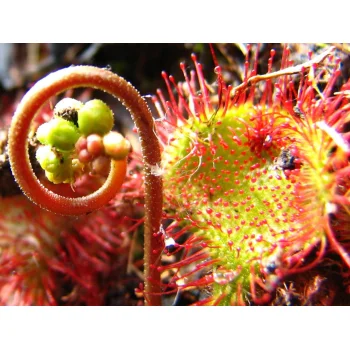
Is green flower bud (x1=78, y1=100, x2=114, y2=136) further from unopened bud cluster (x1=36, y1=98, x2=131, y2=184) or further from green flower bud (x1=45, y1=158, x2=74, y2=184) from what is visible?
green flower bud (x1=45, y1=158, x2=74, y2=184)

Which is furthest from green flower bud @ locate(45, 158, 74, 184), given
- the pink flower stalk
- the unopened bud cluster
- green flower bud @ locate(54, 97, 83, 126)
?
the pink flower stalk

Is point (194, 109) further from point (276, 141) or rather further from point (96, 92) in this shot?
point (96, 92)

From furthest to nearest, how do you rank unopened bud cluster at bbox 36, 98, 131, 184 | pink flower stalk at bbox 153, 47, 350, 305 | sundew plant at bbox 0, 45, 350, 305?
pink flower stalk at bbox 153, 47, 350, 305 → sundew plant at bbox 0, 45, 350, 305 → unopened bud cluster at bbox 36, 98, 131, 184

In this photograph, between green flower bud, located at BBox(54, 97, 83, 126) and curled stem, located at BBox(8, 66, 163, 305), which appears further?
green flower bud, located at BBox(54, 97, 83, 126)

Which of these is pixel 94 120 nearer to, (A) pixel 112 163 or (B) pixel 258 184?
(A) pixel 112 163

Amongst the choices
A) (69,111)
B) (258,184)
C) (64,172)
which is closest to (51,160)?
(64,172)

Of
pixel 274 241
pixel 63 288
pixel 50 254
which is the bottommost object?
pixel 63 288

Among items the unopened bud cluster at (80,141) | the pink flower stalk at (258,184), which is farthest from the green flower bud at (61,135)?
the pink flower stalk at (258,184)
